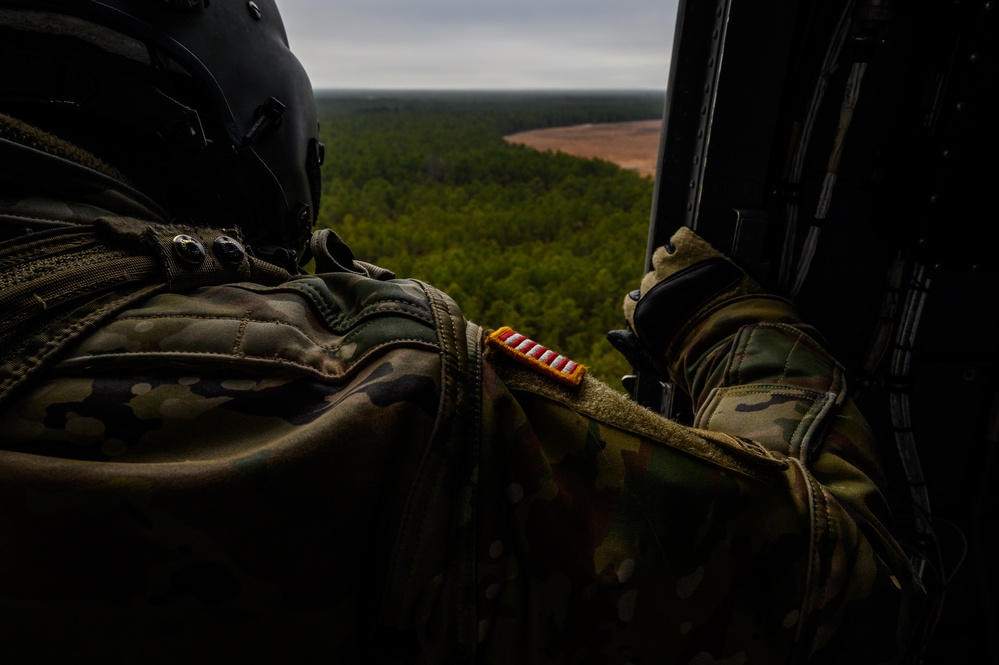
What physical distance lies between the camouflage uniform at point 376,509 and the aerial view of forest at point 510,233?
0.84 meters

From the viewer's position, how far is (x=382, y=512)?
0.49 m

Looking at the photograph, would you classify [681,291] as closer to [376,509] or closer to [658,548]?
[658,548]

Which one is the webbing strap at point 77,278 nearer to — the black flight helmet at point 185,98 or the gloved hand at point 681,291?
the black flight helmet at point 185,98

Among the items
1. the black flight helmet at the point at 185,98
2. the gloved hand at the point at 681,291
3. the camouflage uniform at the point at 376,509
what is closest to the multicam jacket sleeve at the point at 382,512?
the camouflage uniform at the point at 376,509

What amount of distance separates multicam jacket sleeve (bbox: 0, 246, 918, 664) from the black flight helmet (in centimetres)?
27

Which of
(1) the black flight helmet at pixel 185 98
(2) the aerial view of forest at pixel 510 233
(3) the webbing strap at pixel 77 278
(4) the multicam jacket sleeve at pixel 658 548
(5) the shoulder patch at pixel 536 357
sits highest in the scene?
(1) the black flight helmet at pixel 185 98

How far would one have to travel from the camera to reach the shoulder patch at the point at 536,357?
1.89 feet

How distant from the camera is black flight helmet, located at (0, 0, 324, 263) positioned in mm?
610

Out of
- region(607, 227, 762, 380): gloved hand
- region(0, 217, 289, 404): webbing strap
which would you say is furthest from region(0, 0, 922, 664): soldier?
region(607, 227, 762, 380): gloved hand

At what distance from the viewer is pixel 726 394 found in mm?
890

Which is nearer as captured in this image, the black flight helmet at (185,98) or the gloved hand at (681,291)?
the black flight helmet at (185,98)

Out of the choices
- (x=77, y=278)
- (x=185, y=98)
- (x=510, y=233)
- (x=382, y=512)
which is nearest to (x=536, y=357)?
(x=382, y=512)

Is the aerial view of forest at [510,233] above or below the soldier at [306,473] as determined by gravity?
below

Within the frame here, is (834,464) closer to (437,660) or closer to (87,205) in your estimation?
(437,660)
